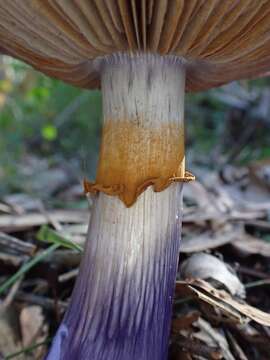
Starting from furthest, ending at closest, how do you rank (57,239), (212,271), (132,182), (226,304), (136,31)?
(57,239), (212,271), (226,304), (132,182), (136,31)

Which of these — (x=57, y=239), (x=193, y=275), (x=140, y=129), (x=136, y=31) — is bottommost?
(x=193, y=275)

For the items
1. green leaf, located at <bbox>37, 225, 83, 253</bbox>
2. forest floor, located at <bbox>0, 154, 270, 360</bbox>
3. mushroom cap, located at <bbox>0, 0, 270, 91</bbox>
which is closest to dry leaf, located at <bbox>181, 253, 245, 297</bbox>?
forest floor, located at <bbox>0, 154, 270, 360</bbox>

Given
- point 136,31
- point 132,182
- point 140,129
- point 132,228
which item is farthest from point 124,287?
point 136,31

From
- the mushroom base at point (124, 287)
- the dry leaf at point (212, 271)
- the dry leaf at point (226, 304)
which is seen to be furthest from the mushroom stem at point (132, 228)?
the dry leaf at point (212, 271)

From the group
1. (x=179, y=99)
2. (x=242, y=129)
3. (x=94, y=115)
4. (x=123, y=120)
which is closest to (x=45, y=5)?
(x=123, y=120)

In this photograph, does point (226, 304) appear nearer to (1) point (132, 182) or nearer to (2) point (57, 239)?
(1) point (132, 182)

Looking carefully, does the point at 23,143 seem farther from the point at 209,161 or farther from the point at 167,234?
the point at 167,234
